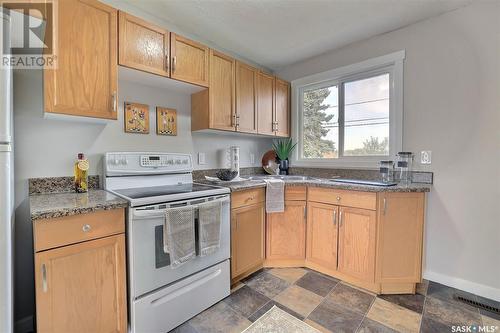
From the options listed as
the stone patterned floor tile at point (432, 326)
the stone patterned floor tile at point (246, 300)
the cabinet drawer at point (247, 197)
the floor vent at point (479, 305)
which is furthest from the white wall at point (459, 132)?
the stone patterned floor tile at point (246, 300)

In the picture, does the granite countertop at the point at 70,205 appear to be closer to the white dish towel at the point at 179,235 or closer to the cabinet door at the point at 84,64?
the white dish towel at the point at 179,235

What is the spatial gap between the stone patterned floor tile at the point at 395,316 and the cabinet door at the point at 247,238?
99cm

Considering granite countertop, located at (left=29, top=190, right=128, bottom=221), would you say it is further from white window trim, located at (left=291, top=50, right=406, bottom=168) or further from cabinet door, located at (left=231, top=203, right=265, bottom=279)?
white window trim, located at (left=291, top=50, right=406, bottom=168)

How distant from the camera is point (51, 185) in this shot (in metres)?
1.57

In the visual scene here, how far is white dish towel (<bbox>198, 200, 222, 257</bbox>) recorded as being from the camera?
1602 millimetres

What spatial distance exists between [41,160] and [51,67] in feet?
2.10

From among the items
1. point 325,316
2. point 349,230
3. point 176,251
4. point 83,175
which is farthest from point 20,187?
point 349,230

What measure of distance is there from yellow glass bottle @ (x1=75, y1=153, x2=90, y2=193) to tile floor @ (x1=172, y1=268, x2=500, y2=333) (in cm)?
117

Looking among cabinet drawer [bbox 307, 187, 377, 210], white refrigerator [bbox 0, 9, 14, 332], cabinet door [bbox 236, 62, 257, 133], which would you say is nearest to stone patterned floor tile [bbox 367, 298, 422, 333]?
cabinet drawer [bbox 307, 187, 377, 210]

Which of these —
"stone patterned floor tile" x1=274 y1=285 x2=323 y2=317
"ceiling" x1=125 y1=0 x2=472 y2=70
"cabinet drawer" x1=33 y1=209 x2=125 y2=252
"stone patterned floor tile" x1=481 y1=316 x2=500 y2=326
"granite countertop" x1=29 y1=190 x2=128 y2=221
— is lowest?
"stone patterned floor tile" x1=274 y1=285 x2=323 y2=317

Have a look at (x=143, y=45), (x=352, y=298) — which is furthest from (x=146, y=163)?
(x=352, y=298)

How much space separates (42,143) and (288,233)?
7.01ft

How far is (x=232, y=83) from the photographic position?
7.59ft

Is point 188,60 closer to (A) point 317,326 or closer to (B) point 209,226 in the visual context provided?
(B) point 209,226
